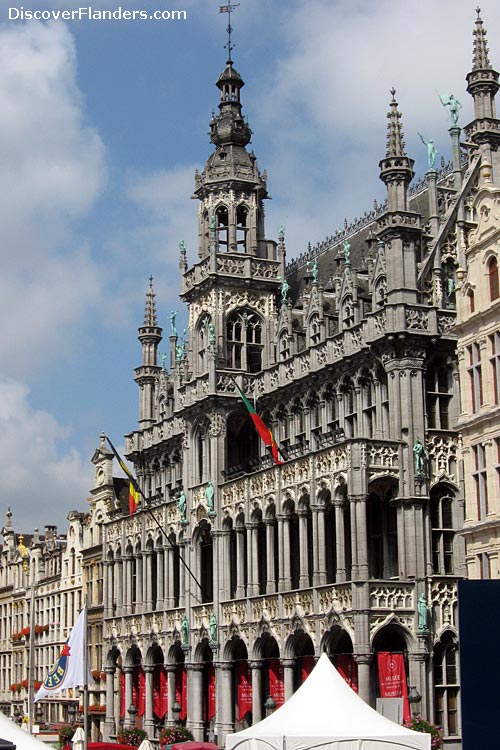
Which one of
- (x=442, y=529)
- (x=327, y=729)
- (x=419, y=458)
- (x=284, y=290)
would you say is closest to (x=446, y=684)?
(x=442, y=529)

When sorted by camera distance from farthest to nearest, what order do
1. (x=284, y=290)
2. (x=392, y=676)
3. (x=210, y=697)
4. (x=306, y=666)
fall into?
(x=284, y=290), (x=210, y=697), (x=306, y=666), (x=392, y=676)

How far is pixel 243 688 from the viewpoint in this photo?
2108 inches

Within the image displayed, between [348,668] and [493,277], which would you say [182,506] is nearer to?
[348,668]

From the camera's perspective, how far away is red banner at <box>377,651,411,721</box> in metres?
43.3

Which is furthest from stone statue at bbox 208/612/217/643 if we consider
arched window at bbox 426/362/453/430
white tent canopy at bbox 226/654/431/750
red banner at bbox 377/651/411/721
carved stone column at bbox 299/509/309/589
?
white tent canopy at bbox 226/654/431/750

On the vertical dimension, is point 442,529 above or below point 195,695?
above

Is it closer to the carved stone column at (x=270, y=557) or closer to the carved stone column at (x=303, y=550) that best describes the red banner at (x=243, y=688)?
the carved stone column at (x=270, y=557)

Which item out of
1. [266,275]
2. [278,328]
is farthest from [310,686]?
[266,275]

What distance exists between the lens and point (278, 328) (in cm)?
5622

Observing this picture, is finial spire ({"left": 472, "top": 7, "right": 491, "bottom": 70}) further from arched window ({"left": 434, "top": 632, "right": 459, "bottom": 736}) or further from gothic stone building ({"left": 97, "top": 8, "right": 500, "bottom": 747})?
arched window ({"left": 434, "top": 632, "right": 459, "bottom": 736})

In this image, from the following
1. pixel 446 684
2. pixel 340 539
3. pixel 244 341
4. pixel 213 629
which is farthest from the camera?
pixel 244 341

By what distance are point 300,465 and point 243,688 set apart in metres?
11.3

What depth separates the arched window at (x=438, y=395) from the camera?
151 ft

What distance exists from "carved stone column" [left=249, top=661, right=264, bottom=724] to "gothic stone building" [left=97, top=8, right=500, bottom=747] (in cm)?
18
